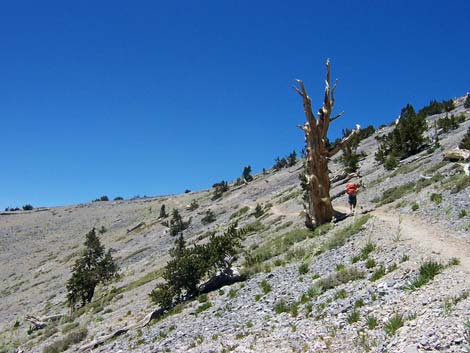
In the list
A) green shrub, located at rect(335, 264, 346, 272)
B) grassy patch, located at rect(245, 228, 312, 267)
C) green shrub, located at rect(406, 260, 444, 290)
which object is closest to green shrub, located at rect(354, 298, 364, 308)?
green shrub, located at rect(406, 260, 444, 290)

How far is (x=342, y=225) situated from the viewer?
2084 centimetres

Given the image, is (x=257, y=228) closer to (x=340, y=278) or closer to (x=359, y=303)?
(x=340, y=278)

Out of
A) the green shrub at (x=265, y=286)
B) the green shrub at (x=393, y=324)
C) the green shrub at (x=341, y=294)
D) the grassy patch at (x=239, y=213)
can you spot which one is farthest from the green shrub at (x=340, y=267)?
the grassy patch at (x=239, y=213)

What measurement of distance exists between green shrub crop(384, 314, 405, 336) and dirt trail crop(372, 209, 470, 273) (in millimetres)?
2831

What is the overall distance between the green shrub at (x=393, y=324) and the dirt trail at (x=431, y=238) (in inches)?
111

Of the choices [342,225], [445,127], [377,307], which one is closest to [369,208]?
[342,225]

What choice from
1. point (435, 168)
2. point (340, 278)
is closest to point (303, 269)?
point (340, 278)

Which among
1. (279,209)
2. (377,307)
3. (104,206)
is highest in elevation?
(104,206)

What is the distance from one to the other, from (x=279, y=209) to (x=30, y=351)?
2452cm

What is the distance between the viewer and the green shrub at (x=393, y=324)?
8.50m

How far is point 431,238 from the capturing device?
1445cm

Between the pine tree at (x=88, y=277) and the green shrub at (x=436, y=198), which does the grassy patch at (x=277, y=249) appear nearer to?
the green shrub at (x=436, y=198)

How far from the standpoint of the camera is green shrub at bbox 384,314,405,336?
8.50 m

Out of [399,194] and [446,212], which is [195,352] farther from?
[399,194]
